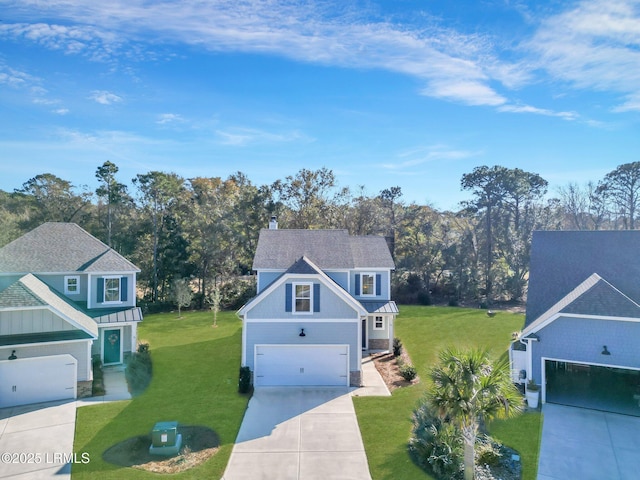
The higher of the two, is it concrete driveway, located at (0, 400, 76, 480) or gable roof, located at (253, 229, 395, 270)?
gable roof, located at (253, 229, 395, 270)

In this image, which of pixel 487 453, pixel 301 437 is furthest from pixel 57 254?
pixel 487 453

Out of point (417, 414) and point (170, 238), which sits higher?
point (170, 238)

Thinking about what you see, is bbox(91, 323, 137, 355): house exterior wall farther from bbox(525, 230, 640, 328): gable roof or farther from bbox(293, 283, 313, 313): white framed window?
bbox(525, 230, 640, 328): gable roof

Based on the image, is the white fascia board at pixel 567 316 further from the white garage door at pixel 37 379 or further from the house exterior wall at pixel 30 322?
the house exterior wall at pixel 30 322

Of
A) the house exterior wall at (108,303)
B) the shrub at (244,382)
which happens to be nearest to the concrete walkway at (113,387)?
the house exterior wall at (108,303)

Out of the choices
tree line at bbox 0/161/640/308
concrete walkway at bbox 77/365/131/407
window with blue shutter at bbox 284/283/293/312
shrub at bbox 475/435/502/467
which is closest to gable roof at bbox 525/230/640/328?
shrub at bbox 475/435/502/467

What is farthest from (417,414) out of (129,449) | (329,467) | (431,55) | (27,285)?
(27,285)

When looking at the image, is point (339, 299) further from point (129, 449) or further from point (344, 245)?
point (129, 449)

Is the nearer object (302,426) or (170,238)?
(302,426)

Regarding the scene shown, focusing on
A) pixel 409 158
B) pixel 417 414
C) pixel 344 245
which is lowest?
pixel 417 414
